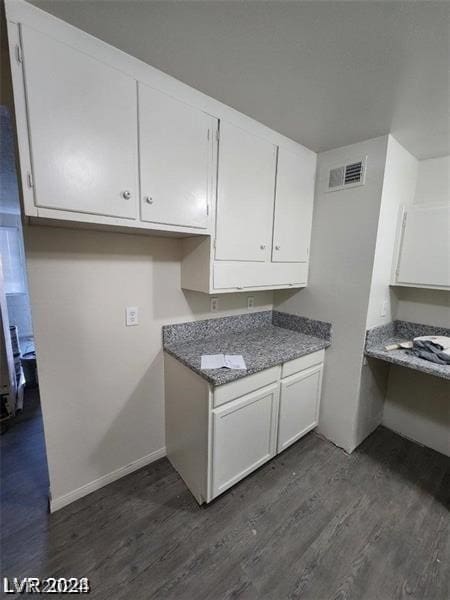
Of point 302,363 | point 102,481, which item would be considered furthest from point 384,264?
point 102,481

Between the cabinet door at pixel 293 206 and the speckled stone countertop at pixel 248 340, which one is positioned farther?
the cabinet door at pixel 293 206

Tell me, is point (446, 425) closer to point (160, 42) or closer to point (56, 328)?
point (56, 328)

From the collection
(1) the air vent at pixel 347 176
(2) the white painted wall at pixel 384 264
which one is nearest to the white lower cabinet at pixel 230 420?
(2) the white painted wall at pixel 384 264

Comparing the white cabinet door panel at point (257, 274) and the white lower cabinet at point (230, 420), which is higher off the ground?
the white cabinet door panel at point (257, 274)

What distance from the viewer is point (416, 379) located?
2186 millimetres

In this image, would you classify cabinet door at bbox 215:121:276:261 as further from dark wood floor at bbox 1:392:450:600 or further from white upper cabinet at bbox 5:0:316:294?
dark wood floor at bbox 1:392:450:600

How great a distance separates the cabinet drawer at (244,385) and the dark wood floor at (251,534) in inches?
28.4

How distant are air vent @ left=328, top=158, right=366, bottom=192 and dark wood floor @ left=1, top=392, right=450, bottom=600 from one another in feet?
6.88

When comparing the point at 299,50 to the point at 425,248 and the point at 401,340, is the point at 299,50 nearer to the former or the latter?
the point at 425,248

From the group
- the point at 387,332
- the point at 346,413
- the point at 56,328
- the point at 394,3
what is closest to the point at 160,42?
the point at 394,3

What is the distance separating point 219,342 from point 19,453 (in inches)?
68.7

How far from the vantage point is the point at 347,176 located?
1.89 metres

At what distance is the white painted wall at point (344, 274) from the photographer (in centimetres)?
181

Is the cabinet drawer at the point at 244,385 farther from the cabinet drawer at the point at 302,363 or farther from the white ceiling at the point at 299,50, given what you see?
the white ceiling at the point at 299,50
